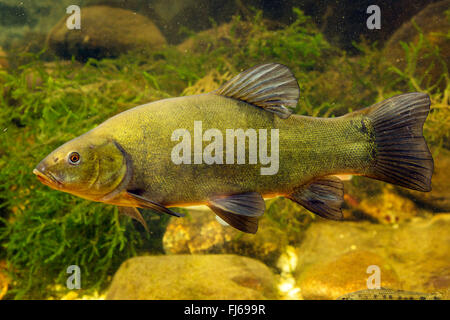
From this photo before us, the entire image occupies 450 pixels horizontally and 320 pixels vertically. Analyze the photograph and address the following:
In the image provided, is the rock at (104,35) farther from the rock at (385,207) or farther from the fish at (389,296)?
the fish at (389,296)

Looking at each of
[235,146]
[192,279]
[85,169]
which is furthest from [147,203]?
[192,279]

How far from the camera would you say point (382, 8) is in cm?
585

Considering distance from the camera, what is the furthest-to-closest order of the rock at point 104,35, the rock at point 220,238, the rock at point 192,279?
the rock at point 104,35 → the rock at point 220,238 → the rock at point 192,279

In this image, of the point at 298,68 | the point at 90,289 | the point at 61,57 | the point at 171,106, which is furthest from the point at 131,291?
the point at 61,57

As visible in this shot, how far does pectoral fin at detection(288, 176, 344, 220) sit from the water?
131cm

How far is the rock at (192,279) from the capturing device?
2.35 metres

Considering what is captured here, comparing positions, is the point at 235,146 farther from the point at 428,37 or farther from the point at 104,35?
the point at 104,35

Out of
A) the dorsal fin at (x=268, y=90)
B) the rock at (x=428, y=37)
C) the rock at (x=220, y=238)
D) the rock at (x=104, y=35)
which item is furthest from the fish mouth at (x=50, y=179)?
the rock at (x=104, y=35)

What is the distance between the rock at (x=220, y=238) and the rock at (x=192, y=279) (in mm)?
600

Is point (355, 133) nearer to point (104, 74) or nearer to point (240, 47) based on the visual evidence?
point (104, 74)

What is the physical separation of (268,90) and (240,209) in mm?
516

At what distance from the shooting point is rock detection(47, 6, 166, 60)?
308 inches

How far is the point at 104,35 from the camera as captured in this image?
26.1 ft

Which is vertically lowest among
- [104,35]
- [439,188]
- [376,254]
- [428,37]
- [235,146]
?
[376,254]
